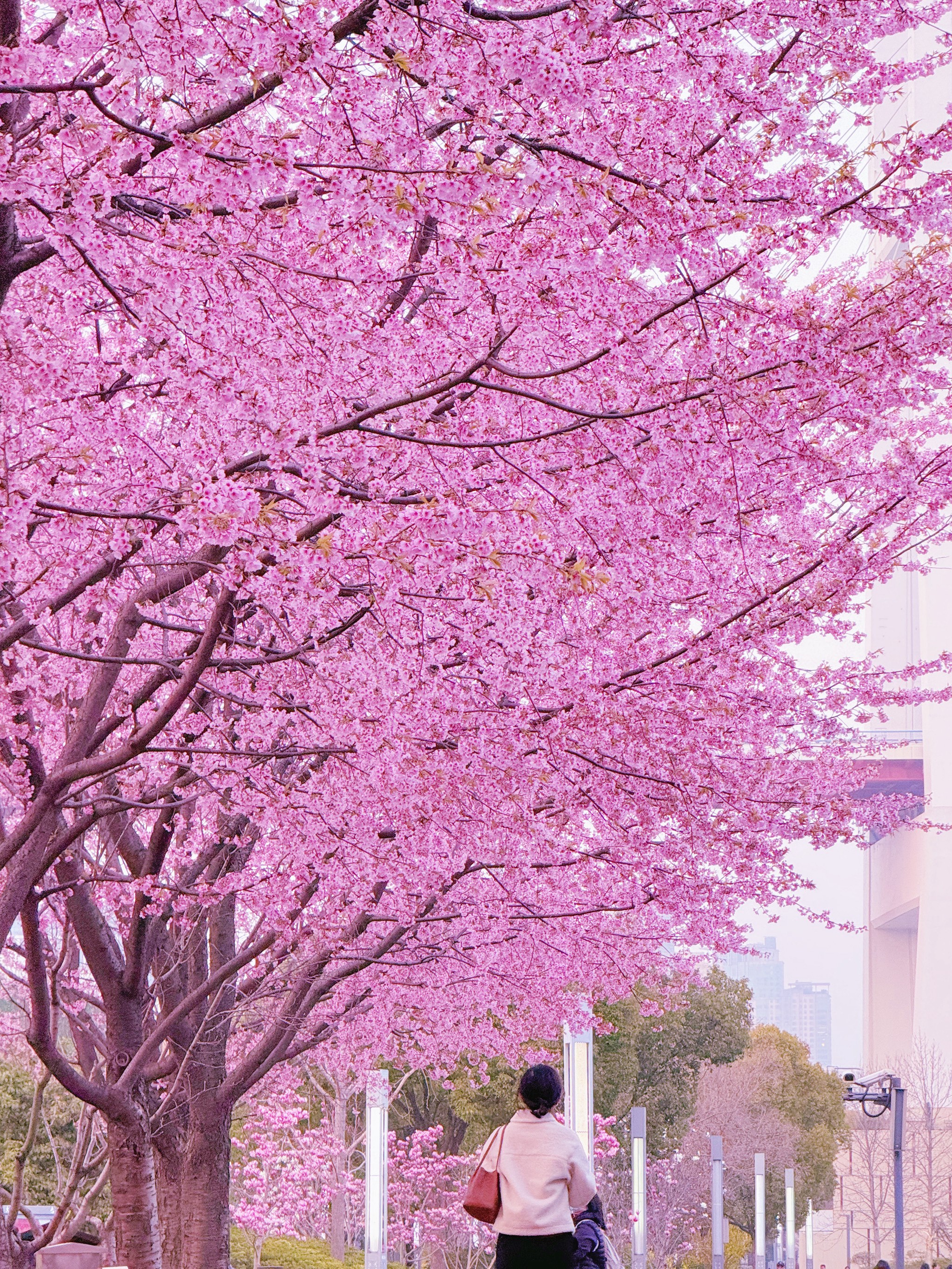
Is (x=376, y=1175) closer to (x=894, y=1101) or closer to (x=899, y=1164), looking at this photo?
(x=899, y=1164)

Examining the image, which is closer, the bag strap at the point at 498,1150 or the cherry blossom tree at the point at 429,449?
the cherry blossom tree at the point at 429,449

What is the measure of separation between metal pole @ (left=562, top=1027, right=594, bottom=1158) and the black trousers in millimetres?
6669

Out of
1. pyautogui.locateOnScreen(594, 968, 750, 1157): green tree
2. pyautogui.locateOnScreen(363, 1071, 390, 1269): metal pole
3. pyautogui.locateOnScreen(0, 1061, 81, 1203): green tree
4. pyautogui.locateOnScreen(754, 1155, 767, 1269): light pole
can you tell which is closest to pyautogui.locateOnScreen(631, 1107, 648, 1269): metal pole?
pyautogui.locateOnScreen(363, 1071, 390, 1269): metal pole

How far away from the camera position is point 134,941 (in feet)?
28.0

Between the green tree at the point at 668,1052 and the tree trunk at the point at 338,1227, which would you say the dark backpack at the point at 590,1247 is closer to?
the tree trunk at the point at 338,1227

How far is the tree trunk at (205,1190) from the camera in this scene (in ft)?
34.9

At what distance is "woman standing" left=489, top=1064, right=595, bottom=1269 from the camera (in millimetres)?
A: 4980

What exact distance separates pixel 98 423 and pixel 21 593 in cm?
128

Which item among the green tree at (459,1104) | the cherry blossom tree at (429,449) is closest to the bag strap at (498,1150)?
the cherry blossom tree at (429,449)

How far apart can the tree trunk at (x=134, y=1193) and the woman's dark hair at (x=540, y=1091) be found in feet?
14.7

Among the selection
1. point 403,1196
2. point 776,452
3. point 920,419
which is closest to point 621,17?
point 776,452

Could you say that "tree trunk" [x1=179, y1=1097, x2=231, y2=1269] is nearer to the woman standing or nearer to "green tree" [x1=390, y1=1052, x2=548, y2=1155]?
the woman standing

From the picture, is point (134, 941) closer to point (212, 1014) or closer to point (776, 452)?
point (212, 1014)

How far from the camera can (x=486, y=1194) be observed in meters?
5.05
